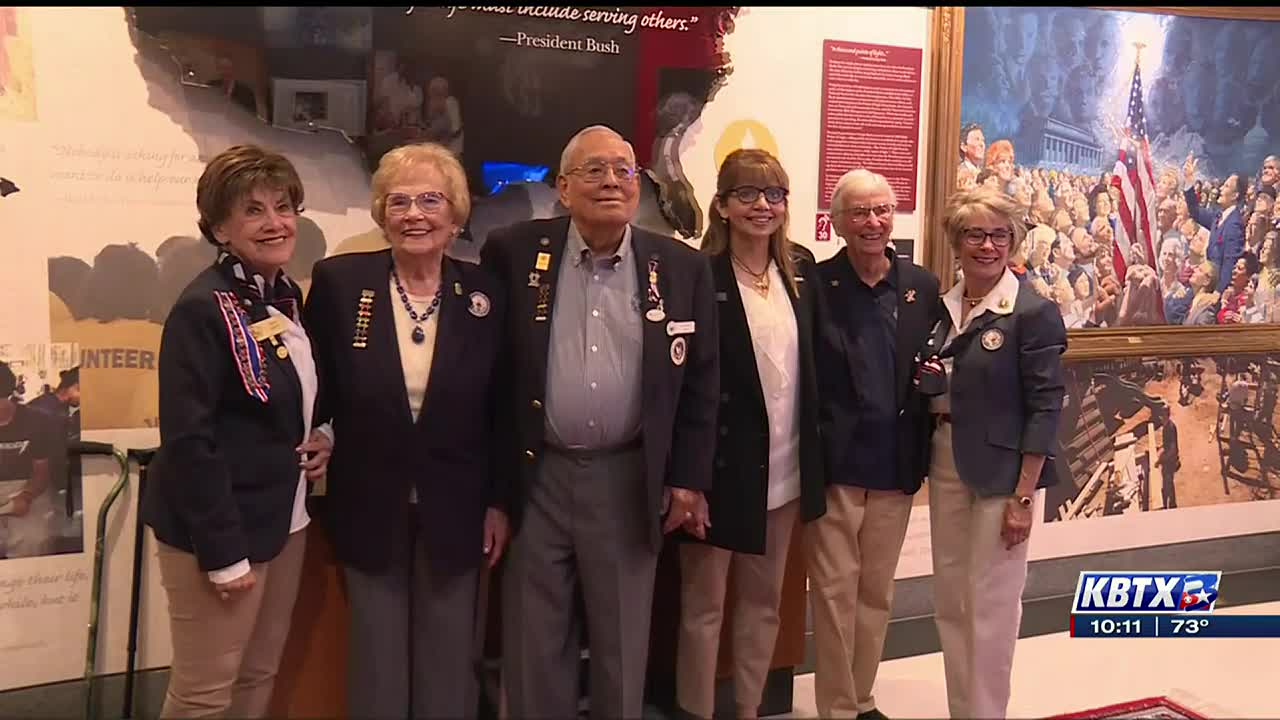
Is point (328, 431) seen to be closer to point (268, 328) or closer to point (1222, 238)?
point (268, 328)

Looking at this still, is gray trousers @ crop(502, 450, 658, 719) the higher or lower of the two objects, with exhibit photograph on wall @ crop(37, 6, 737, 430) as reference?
lower

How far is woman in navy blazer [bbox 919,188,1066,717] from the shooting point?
97.8 inches

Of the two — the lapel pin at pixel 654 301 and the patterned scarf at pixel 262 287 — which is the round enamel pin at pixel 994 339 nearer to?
the lapel pin at pixel 654 301

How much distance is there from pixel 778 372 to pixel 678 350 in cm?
39

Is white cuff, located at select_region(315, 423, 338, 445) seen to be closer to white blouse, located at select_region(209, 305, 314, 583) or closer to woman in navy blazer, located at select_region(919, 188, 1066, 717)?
white blouse, located at select_region(209, 305, 314, 583)

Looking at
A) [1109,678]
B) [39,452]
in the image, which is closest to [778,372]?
[1109,678]

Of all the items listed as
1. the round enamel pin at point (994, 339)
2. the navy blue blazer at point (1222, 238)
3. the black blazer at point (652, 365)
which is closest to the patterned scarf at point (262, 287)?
the black blazer at point (652, 365)

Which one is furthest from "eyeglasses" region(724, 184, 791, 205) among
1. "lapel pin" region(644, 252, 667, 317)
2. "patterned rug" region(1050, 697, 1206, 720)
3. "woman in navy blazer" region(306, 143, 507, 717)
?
"patterned rug" region(1050, 697, 1206, 720)

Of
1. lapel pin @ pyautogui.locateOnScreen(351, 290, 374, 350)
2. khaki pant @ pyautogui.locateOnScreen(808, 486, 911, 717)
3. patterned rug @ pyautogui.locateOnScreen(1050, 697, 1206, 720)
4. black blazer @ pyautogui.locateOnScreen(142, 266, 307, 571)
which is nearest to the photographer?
black blazer @ pyautogui.locateOnScreen(142, 266, 307, 571)

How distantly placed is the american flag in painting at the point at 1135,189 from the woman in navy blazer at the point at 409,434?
10.5 feet

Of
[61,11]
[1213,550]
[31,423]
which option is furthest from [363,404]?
[1213,550]

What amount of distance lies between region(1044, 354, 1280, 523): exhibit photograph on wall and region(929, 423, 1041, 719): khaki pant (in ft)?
5.76

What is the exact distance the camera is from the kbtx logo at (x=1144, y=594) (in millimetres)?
3502

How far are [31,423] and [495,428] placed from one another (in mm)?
1593
